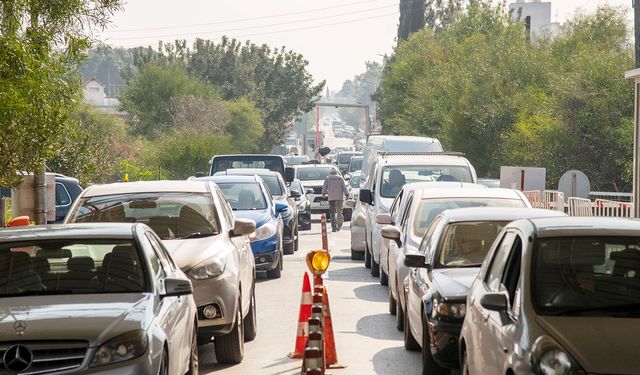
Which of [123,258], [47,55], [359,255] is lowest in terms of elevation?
[359,255]

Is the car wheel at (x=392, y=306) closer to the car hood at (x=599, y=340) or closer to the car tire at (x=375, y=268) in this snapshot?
the car tire at (x=375, y=268)

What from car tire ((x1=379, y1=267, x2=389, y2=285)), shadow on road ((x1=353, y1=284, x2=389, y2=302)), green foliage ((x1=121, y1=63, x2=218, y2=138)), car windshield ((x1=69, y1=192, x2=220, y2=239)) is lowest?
shadow on road ((x1=353, y1=284, x2=389, y2=302))

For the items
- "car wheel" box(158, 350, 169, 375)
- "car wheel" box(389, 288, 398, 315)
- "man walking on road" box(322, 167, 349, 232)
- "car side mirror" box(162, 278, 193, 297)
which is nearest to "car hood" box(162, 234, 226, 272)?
"car side mirror" box(162, 278, 193, 297)

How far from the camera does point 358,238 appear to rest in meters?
26.3

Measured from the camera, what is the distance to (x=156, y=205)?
13750 millimetres

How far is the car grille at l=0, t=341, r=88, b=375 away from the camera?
7930 millimetres

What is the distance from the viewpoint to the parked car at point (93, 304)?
8.03m

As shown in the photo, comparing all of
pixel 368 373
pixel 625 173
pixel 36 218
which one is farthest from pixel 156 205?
pixel 625 173

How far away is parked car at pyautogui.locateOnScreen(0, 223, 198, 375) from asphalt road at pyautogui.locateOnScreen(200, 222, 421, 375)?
8.54 ft

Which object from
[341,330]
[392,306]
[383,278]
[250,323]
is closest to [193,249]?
[250,323]

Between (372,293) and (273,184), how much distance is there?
8727mm

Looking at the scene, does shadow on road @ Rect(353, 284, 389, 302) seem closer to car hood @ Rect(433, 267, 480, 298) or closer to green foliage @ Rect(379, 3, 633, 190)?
car hood @ Rect(433, 267, 480, 298)

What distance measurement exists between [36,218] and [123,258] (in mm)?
13332

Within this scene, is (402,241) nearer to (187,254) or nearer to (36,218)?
(187,254)
